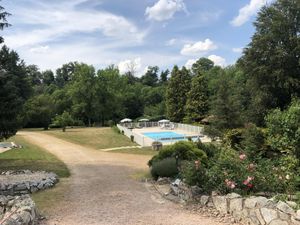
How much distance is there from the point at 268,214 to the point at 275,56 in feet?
57.6

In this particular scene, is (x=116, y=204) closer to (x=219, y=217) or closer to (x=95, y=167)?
(x=219, y=217)

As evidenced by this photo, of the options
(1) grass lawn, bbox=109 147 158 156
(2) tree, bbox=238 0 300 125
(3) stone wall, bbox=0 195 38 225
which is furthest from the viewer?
(2) tree, bbox=238 0 300 125

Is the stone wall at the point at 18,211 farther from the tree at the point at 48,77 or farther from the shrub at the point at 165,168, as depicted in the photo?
the tree at the point at 48,77

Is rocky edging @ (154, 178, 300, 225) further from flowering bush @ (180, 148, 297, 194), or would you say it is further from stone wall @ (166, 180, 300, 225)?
flowering bush @ (180, 148, 297, 194)

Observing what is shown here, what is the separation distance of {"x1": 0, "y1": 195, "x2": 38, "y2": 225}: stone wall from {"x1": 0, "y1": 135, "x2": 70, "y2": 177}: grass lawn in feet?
20.8

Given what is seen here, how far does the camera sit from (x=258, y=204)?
24.2 ft

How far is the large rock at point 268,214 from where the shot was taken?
6953 millimetres

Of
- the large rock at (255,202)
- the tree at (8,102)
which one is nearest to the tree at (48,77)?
the tree at (8,102)

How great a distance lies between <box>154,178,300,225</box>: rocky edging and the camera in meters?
6.84

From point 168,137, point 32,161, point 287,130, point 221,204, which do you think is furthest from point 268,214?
point 168,137

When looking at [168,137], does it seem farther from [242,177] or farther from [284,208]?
[284,208]

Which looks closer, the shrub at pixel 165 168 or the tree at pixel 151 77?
the shrub at pixel 165 168

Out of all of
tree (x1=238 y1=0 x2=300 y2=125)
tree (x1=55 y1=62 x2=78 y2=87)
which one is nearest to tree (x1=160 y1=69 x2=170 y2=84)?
tree (x1=55 y1=62 x2=78 y2=87)

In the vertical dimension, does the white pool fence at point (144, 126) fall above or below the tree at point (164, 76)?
below
